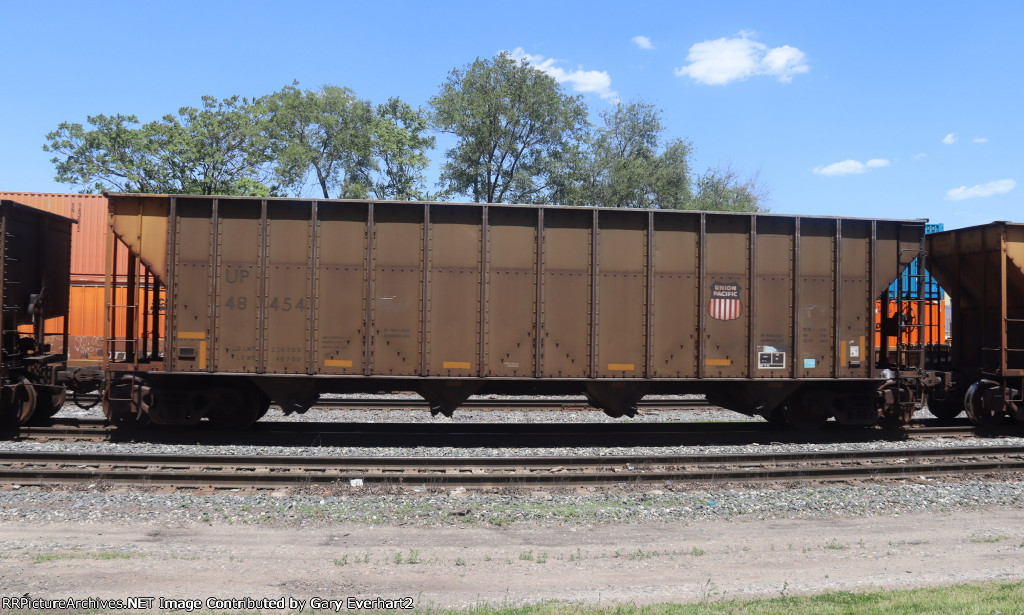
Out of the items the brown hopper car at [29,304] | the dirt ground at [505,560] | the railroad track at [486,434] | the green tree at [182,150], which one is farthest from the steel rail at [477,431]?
the green tree at [182,150]

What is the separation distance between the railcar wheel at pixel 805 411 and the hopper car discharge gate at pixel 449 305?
2.00 feet

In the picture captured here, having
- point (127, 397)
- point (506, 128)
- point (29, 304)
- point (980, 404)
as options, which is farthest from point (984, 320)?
point (506, 128)

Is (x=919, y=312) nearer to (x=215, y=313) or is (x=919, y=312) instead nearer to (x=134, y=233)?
(x=215, y=313)

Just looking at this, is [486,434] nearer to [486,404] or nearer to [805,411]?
[486,404]

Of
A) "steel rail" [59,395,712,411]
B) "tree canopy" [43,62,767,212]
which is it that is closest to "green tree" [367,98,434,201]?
"tree canopy" [43,62,767,212]

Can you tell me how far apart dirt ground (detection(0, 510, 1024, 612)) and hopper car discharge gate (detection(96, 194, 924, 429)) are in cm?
404

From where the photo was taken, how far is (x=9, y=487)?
8188 millimetres

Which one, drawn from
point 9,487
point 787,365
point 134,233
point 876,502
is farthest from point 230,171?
point 876,502

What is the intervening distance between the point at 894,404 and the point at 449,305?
8.31m

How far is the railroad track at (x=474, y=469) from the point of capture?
27.9 ft

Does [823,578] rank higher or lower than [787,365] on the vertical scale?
lower

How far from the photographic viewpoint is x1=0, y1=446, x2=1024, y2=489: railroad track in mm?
8500

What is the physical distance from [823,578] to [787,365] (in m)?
6.34

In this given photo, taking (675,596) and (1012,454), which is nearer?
(675,596)
